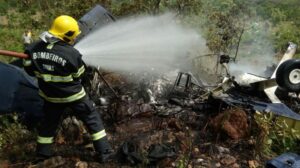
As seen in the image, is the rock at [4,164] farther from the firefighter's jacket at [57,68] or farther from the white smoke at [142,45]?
the white smoke at [142,45]

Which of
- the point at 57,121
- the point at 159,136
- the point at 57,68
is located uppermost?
the point at 57,68

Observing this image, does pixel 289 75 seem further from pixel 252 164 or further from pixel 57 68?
pixel 57 68

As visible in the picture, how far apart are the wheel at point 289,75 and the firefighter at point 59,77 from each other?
3277 mm

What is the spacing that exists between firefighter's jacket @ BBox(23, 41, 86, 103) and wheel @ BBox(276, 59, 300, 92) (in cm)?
353

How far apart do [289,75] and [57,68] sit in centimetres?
391

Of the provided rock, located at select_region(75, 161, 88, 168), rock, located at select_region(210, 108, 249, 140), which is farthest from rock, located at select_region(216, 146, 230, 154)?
rock, located at select_region(75, 161, 88, 168)

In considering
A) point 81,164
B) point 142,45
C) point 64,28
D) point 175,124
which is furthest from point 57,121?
point 142,45

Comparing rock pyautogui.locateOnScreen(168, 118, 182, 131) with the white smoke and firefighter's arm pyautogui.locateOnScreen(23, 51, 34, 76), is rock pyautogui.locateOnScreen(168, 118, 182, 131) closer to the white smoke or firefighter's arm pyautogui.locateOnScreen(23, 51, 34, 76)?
the white smoke

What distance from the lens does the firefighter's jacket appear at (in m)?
4.46

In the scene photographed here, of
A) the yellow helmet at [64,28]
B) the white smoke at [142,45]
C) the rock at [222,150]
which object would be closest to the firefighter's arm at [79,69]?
the yellow helmet at [64,28]

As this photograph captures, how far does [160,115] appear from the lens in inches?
237

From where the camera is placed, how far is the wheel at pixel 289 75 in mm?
6562

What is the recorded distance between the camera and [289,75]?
6566 mm

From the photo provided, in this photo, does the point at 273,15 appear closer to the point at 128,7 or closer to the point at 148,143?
the point at 128,7
